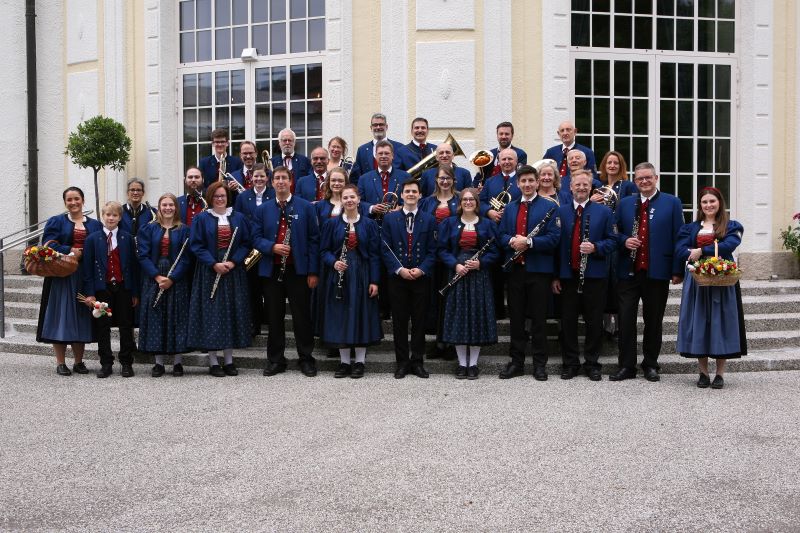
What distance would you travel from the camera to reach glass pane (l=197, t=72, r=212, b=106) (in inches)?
505

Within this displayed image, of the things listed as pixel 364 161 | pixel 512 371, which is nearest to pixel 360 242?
pixel 364 161

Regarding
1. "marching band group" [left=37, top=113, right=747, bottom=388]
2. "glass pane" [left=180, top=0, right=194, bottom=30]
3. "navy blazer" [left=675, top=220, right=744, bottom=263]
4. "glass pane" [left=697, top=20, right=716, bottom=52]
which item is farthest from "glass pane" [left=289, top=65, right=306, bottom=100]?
"navy blazer" [left=675, top=220, right=744, bottom=263]

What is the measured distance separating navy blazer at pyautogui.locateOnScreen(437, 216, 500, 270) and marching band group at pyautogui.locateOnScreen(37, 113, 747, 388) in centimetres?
1

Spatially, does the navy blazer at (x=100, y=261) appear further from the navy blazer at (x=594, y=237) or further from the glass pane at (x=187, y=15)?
the glass pane at (x=187, y=15)

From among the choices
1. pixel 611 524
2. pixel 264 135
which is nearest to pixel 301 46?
pixel 264 135

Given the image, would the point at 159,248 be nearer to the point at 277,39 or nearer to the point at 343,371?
the point at 343,371

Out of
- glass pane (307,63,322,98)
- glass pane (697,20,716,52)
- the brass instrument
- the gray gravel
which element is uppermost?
glass pane (697,20,716,52)

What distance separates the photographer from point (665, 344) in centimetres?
882

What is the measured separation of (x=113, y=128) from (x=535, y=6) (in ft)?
19.4

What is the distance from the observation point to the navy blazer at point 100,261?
8219mm

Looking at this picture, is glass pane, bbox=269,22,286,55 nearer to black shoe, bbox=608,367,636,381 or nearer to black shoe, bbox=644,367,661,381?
Answer: black shoe, bbox=608,367,636,381

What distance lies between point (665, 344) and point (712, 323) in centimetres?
142

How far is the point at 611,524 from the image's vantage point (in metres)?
4.18

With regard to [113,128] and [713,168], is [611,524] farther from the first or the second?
[113,128]
